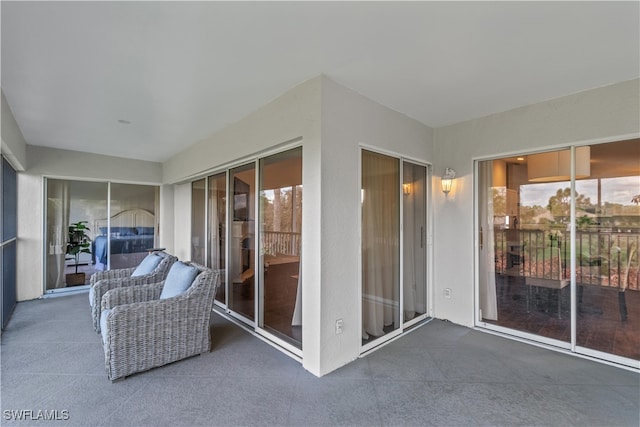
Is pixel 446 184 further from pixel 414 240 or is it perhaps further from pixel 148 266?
pixel 148 266

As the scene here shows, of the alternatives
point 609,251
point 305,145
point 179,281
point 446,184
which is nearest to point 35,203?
point 179,281

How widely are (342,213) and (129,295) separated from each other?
2.53 metres

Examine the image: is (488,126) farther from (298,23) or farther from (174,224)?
(174,224)

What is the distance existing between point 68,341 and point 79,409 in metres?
1.50

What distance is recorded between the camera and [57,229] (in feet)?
17.1

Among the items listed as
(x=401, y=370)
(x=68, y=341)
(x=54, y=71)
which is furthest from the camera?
(x=68, y=341)

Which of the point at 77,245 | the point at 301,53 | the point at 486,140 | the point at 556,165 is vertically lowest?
the point at 77,245

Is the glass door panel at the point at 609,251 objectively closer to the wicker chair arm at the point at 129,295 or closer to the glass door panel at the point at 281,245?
the glass door panel at the point at 281,245

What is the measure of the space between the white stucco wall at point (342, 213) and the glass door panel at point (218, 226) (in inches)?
92.6

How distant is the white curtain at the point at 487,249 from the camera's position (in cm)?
363

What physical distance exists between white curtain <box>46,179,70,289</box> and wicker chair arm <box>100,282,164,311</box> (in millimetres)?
3098

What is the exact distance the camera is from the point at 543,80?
2.66 metres

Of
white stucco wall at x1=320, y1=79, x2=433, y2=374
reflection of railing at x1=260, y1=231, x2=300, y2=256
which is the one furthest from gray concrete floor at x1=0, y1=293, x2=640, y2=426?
reflection of railing at x1=260, y1=231, x2=300, y2=256

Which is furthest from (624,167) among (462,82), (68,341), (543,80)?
(68,341)
